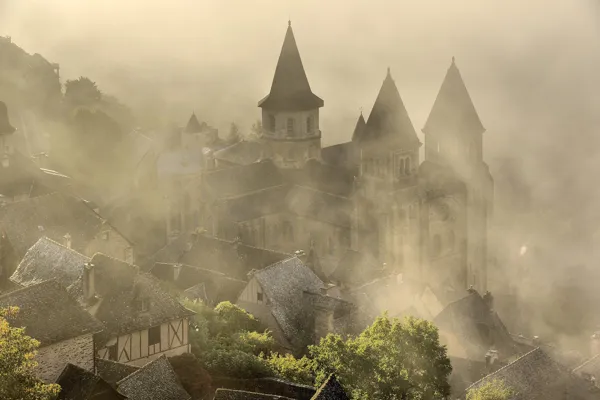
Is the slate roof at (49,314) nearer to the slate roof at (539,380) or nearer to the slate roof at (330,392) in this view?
the slate roof at (330,392)

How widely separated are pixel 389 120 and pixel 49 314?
40.5m

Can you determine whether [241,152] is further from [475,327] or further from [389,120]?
[475,327]

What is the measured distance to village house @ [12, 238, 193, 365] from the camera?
143 ft

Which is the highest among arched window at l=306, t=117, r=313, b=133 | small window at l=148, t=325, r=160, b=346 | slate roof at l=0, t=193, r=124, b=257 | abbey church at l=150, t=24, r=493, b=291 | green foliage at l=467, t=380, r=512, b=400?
arched window at l=306, t=117, r=313, b=133

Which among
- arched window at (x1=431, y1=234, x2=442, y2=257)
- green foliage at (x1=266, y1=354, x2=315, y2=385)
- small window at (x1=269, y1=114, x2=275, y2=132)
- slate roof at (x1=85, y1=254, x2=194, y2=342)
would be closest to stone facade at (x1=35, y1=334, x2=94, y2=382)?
slate roof at (x1=85, y1=254, x2=194, y2=342)

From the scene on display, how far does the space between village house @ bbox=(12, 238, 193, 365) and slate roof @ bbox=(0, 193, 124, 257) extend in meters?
10.5

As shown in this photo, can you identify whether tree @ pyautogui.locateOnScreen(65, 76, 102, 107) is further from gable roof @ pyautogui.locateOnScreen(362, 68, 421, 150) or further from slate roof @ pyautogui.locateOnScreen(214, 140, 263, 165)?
gable roof @ pyautogui.locateOnScreen(362, 68, 421, 150)

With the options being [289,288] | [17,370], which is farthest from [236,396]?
[289,288]

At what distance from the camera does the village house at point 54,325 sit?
38406 mm

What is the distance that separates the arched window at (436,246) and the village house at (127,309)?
36563mm

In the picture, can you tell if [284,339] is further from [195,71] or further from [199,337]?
[195,71]

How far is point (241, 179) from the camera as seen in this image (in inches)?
Result: 3182

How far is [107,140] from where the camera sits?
9769 cm

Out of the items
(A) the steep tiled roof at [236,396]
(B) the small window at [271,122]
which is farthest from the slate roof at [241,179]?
(A) the steep tiled roof at [236,396]
